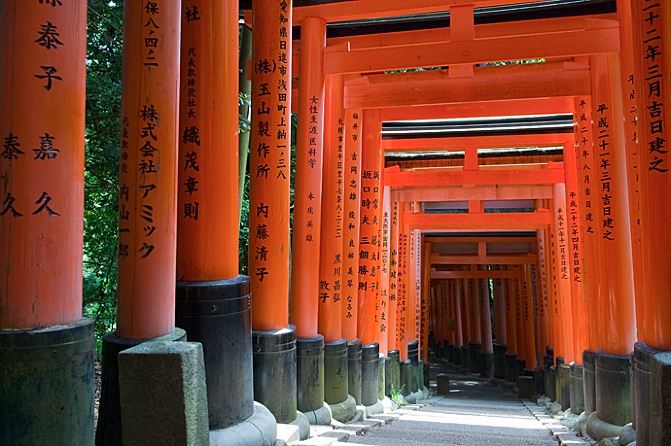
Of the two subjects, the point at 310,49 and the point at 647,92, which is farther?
the point at 310,49

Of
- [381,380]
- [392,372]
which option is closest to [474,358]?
[392,372]

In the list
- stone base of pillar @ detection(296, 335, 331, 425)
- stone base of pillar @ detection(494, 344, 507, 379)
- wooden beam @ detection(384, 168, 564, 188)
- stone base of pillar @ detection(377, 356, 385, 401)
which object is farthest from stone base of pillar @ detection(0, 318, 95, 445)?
stone base of pillar @ detection(494, 344, 507, 379)

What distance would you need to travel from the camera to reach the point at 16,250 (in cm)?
225

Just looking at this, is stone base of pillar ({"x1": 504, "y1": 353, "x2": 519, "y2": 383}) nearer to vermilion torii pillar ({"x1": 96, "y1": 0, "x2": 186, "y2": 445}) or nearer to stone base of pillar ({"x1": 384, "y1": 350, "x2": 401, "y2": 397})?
stone base of pillar ({"x1": 384, "y1": 350, "x2": 401, "y2": 397})

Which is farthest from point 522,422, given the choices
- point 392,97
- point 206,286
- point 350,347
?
point 206,286

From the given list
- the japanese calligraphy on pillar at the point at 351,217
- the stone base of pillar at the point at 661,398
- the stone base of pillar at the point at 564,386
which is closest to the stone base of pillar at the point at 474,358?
the stone base of pillar at the point at 564,386

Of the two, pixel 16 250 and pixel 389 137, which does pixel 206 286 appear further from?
pixel 389 137

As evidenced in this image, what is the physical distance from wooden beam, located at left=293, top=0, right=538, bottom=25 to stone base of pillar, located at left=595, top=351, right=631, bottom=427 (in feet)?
11.3

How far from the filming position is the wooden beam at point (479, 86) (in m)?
6.34

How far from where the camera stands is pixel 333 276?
6.33 m

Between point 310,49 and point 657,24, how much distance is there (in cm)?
326

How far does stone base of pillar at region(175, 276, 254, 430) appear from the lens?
128 inches

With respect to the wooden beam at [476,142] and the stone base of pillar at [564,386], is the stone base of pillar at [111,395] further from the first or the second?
the stone base of pillar at [564,386]

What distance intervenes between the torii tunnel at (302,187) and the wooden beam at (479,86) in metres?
0.02
